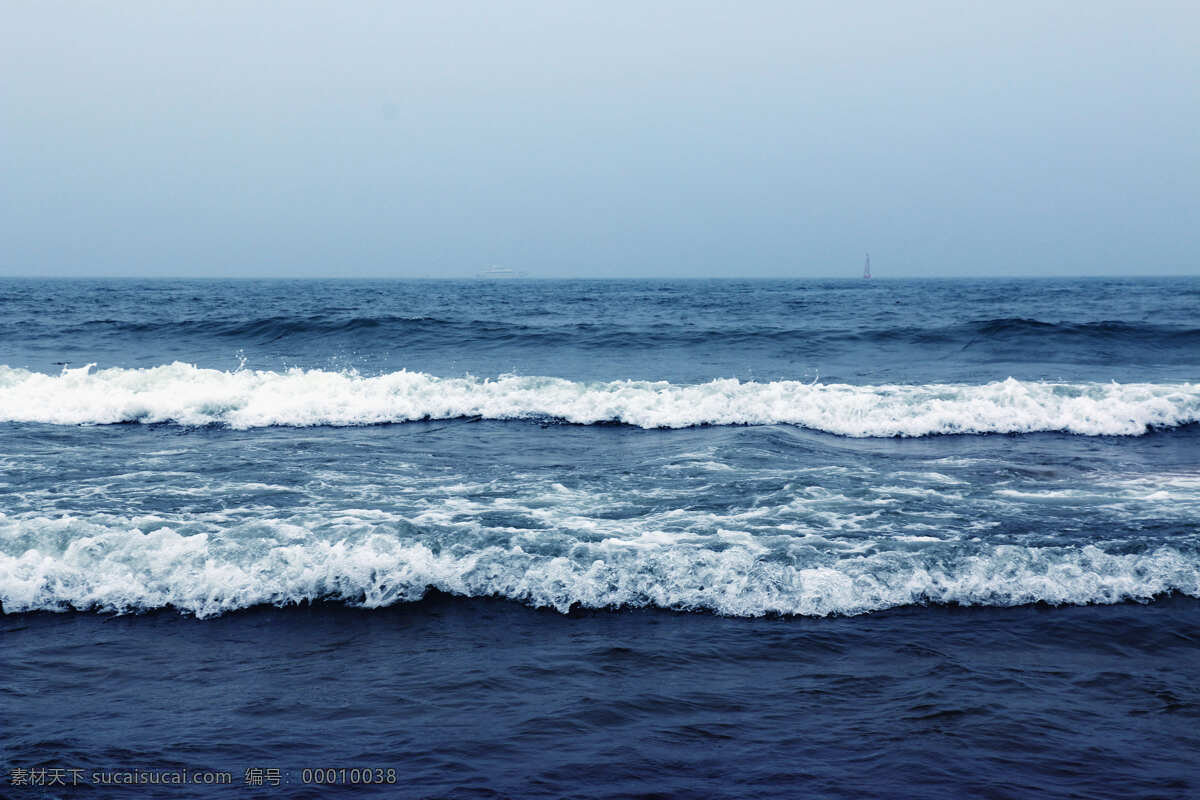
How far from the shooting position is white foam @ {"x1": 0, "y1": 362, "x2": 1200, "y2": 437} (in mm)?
14172

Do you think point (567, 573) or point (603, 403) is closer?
point (567, 573)

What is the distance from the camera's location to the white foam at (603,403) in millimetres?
14172

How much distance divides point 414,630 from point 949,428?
1047 centimetres

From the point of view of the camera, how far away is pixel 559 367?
21141 millimetres

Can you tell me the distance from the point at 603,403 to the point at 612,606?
8971 mm

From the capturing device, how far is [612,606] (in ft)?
21.1

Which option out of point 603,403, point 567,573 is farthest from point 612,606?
point 603,403

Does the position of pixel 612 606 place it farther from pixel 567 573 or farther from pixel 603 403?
pixel 603 403

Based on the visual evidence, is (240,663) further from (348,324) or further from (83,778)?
(348,324)

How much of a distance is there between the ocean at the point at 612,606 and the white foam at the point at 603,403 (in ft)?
0.48

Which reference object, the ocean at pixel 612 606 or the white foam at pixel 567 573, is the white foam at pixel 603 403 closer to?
the ocean at pixel 612 606

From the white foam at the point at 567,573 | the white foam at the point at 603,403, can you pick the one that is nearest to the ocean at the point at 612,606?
the white foam at the point at 567,573

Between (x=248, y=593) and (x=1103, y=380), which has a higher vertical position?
(x=1103, y=380)

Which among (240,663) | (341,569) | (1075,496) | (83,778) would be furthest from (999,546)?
(83,778)
